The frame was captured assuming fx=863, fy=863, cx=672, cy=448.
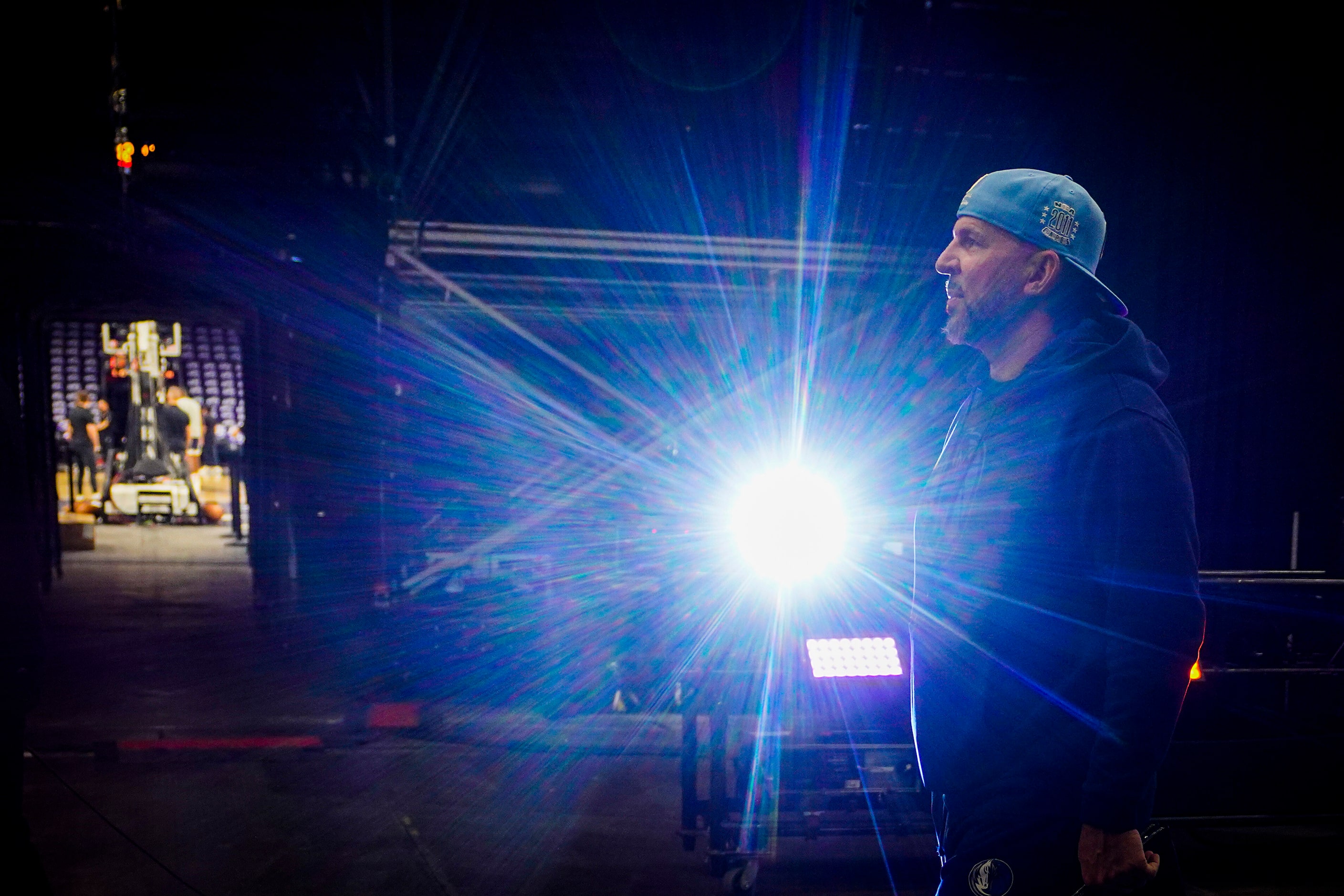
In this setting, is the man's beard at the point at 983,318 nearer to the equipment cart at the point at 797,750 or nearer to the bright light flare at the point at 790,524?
the equipment cart at the point at 797,750

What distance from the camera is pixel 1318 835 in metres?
3.64

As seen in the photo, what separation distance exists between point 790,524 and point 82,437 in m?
14.5

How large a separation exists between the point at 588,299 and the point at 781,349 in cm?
230

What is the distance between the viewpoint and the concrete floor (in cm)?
321

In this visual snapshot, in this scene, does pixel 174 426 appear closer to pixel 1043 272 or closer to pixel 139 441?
pixel 139 441

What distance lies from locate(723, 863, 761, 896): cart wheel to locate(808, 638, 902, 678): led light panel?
29.0 inches

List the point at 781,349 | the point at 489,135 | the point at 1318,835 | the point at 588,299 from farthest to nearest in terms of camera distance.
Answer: the point at 588,299 < the point at 781,349 < the point at 489,135 < the point at 1318,835

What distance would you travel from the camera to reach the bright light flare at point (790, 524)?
134 inches

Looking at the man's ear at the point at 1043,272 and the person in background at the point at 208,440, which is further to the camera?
the person in background at the point at 208,440

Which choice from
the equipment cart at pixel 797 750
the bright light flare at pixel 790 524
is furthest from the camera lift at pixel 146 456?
the equipment cart at pixel 797 750

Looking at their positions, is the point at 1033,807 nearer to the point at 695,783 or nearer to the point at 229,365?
the point at 695,783

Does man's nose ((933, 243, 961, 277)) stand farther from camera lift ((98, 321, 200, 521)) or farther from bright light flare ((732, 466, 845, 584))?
camera lift ((98, 321, 200, 521))

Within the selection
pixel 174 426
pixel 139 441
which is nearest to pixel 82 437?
pixel 139 441

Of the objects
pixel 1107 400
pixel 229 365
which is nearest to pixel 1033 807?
pixel 1107 400
